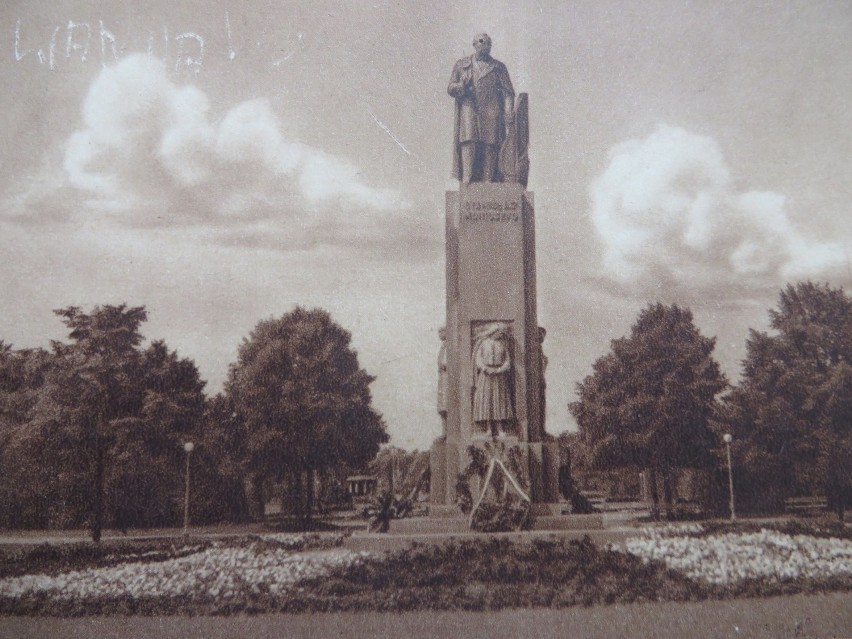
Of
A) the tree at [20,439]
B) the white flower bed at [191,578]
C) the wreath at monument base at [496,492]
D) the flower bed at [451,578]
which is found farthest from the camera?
the tree at [20,439]

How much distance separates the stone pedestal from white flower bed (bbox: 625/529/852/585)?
247 centimetres

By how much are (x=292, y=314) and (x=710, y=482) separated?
1466 centimetres

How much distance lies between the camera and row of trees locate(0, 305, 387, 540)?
40.8ft

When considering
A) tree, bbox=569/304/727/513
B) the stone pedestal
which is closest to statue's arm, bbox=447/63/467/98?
the stone pedestal

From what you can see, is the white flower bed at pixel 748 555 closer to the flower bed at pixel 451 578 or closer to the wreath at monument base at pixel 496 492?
the flower bed at pixel 451 578

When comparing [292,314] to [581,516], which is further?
[292,314]

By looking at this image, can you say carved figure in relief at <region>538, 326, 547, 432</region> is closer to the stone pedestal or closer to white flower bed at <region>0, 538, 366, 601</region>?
the stone pedestal

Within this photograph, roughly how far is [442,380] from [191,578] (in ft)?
19.0

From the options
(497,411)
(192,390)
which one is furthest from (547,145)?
(192,390)

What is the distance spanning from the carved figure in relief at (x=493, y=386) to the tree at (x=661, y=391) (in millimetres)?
11726

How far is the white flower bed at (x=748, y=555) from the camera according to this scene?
29.9ft

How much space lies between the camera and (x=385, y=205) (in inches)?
499

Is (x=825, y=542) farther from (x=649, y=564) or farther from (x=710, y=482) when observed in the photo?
(x=710, y=482)

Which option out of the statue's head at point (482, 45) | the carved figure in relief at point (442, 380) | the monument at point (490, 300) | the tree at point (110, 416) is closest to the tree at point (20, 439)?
the tree at point (110, 416)
